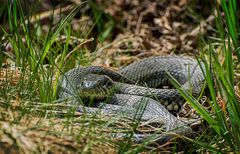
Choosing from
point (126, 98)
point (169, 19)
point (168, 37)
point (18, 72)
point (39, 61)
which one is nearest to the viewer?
point (39, 61)

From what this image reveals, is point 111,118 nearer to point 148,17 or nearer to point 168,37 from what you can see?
point 168,37

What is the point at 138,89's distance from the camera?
22.8 ft

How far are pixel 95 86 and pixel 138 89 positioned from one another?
54cm

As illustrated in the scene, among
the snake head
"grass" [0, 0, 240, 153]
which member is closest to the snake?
the snake head

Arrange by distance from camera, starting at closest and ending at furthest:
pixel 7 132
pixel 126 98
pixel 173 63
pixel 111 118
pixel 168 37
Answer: pixel 7 132 → pixel 111 118 → pixel 126 98 → pixel 173 63 → pixel 168 37

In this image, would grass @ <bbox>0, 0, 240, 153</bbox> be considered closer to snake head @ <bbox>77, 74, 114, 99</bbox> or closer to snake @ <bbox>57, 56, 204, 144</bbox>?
snake @ <bbox>57, 56, 204, 144</bbox>

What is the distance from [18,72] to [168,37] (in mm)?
3449

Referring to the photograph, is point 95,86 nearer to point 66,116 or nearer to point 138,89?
point 138,89

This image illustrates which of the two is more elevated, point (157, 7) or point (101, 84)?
point (157, 7)

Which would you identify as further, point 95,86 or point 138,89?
A: point 138,89

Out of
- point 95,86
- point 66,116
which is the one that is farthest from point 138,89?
point 66,116

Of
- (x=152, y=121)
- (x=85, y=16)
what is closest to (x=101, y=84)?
(x=152, y=121)

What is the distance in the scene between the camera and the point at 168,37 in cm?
916

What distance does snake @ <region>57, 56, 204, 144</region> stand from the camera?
562 cm
